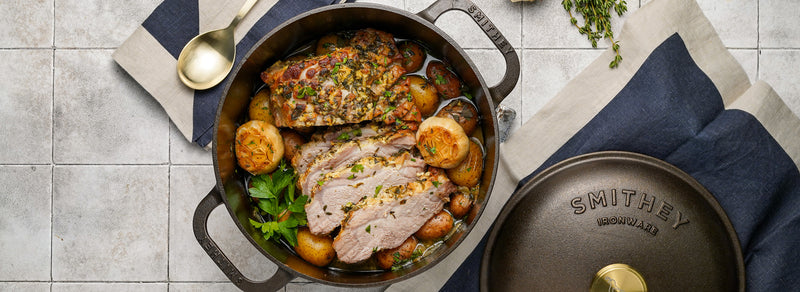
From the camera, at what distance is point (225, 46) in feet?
6.24

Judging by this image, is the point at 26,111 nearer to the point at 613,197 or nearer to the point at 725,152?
the point at 613,197

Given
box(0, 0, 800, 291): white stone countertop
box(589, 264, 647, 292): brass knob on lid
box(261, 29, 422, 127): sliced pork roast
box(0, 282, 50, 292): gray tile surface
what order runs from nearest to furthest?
box(589, 264, 647, 292): brass knob on lid
box(261, 29, 422, 127): sliced pork roast
box(0, 0, 800, 291): white stone countertop
box(0, 282, 50, 292): gray tile surface

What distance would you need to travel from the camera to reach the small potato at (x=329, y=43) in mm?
1749

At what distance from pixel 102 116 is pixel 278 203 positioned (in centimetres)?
85

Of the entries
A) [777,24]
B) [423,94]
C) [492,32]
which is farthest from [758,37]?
[423,94]

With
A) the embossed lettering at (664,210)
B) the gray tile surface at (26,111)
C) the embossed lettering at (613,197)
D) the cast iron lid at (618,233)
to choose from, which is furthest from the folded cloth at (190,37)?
the embossed lettering at (664,210)

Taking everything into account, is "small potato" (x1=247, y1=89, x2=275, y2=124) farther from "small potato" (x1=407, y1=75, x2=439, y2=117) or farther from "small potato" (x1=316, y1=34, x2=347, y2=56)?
"small potato" (x1=407, y1=75, x2=439, y2=117)

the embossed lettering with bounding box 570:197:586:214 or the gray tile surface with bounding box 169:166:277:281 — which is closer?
the embossed lettering with bounding box 570:197:586:214

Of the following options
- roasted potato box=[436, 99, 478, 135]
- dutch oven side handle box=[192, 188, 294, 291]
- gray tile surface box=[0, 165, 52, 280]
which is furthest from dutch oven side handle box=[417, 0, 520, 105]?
gray tile surface box=[0, 165, 52, 280]

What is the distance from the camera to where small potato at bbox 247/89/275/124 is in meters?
1.74

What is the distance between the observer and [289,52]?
1778 millimetres

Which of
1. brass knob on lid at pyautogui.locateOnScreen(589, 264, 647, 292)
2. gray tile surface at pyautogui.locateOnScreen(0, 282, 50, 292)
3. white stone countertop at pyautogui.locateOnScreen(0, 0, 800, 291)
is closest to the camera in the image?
brass knob on lid at pyautogui.locateOnScreen(589, 264, 647, 292)

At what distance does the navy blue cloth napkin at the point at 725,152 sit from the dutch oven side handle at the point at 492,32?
494 mm

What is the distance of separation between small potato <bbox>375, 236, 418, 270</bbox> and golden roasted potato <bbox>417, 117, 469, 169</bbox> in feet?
0.88
